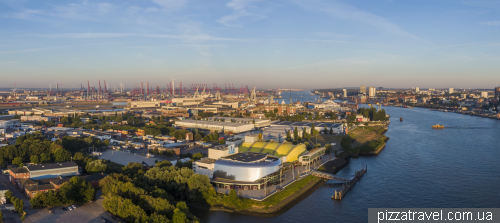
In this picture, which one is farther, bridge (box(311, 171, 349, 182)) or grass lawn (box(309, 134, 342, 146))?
grass lawn (box(309, 134, 342, 146))

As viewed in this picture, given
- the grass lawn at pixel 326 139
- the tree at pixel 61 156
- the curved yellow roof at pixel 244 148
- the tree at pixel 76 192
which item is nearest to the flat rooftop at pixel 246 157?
the curved yellow roof at pixel 244 148

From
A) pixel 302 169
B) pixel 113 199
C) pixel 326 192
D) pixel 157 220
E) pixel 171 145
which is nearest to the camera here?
pixel 157 220

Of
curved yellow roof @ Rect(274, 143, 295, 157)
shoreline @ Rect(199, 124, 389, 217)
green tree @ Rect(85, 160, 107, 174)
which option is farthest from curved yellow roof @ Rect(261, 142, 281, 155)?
green tree @ Rect(85, 160, 107, 174)

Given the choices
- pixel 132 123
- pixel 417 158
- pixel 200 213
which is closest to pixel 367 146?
pixel 417 158

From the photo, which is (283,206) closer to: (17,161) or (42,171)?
(42,171)

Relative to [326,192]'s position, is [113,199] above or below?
above

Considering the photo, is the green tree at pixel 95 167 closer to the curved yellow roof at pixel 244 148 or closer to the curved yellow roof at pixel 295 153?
the curved yellow roof at pixel 244 148

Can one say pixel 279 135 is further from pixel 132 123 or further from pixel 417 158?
pixel 132 123

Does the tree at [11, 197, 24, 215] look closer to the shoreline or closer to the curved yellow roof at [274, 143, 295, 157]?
the shoreline
